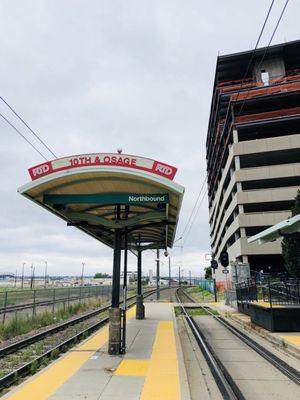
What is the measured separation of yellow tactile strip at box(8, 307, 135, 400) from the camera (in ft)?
19.5

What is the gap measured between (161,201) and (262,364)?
4.85 meters

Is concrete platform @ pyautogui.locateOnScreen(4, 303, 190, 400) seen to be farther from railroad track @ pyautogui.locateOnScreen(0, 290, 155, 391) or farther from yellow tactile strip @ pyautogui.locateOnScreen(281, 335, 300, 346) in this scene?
yellow tactile strip @ pyautogui.locateOnScreen(281, 335, 300, 346)

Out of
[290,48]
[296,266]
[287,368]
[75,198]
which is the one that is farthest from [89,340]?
[290,48]

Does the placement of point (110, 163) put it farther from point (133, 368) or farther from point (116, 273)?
point (133, 368)

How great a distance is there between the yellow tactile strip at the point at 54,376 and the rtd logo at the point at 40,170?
4616 mm

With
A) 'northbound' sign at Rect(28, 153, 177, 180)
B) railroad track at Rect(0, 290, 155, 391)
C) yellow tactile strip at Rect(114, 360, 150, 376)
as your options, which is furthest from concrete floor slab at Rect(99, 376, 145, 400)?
'northbound' sign at Rect(28, 153, 177, 180)

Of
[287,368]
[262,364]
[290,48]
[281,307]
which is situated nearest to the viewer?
[287,368]

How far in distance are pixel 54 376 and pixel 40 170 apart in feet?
15.8

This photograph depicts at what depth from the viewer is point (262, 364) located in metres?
8.78

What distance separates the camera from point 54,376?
7.09m

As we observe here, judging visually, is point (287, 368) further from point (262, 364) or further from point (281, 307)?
point (281, 307)

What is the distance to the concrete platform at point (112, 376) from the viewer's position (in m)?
5.91

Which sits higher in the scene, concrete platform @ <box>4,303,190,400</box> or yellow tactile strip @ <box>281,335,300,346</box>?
yellow tactile strip @ <box>281,335,300,346</box>

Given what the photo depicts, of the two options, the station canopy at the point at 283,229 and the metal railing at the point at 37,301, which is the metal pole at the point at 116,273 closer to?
the station canopy at the point at 283,229
